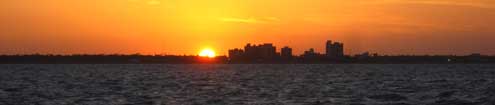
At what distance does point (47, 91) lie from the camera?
8188 cm

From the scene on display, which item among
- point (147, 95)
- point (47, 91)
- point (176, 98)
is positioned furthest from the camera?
point (47, 91)

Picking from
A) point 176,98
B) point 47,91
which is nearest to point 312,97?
point 176,98

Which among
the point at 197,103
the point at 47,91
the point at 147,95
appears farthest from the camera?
the point at 47,91

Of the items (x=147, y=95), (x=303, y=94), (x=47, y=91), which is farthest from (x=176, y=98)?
(x=47, y=91)

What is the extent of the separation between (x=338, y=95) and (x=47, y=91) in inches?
899

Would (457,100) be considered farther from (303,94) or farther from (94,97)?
(94,97)

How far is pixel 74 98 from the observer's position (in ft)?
234

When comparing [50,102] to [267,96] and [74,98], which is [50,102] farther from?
[267,96]

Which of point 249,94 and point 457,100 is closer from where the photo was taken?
point 457,100

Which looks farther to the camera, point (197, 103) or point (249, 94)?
point (249, 94)

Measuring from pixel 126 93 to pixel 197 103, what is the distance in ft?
48.3

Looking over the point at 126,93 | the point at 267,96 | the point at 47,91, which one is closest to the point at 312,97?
the point at 267,96

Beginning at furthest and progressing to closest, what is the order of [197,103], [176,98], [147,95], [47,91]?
[47,91]
[147,95]
[176,98]
[197,103]

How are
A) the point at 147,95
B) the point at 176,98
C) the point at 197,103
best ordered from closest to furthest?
the point at 197,103 → the point at 176,98 → the point at 147,95
